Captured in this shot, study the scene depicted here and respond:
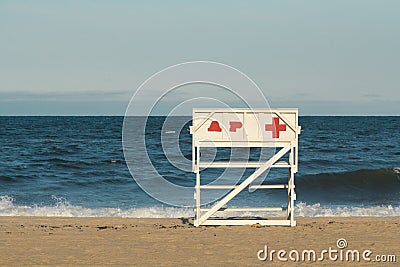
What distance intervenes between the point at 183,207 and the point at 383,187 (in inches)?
426

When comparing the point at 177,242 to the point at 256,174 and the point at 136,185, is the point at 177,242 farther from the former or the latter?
the point at 136,185

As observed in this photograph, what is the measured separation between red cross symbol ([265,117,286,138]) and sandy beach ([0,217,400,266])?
1811mm

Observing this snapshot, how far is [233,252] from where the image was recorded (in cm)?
972

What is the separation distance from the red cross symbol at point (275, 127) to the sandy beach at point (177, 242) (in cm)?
181

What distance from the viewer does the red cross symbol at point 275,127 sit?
11719mm

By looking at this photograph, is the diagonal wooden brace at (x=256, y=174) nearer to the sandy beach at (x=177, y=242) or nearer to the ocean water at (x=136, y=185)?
the sandy beach at (x=177, y=242)

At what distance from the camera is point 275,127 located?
1176 cm

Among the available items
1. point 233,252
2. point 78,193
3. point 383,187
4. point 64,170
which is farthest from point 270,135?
point 64,170

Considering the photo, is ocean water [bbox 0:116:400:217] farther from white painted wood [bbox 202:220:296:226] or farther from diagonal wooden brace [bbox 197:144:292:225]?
white painted wood [bbox 202:220:296:226]

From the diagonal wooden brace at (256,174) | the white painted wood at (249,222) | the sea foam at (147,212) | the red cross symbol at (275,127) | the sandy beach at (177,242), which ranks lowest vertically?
the sea foam at (147,212)

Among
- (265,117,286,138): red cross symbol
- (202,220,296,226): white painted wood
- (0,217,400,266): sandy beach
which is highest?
(265,117,286,138): red cross symbol

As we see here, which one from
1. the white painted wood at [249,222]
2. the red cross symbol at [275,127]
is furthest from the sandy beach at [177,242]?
the red cross symbol at [275,127]

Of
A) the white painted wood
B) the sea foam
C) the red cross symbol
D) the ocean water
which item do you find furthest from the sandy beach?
the sea foam

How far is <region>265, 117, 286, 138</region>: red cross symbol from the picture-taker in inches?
461
